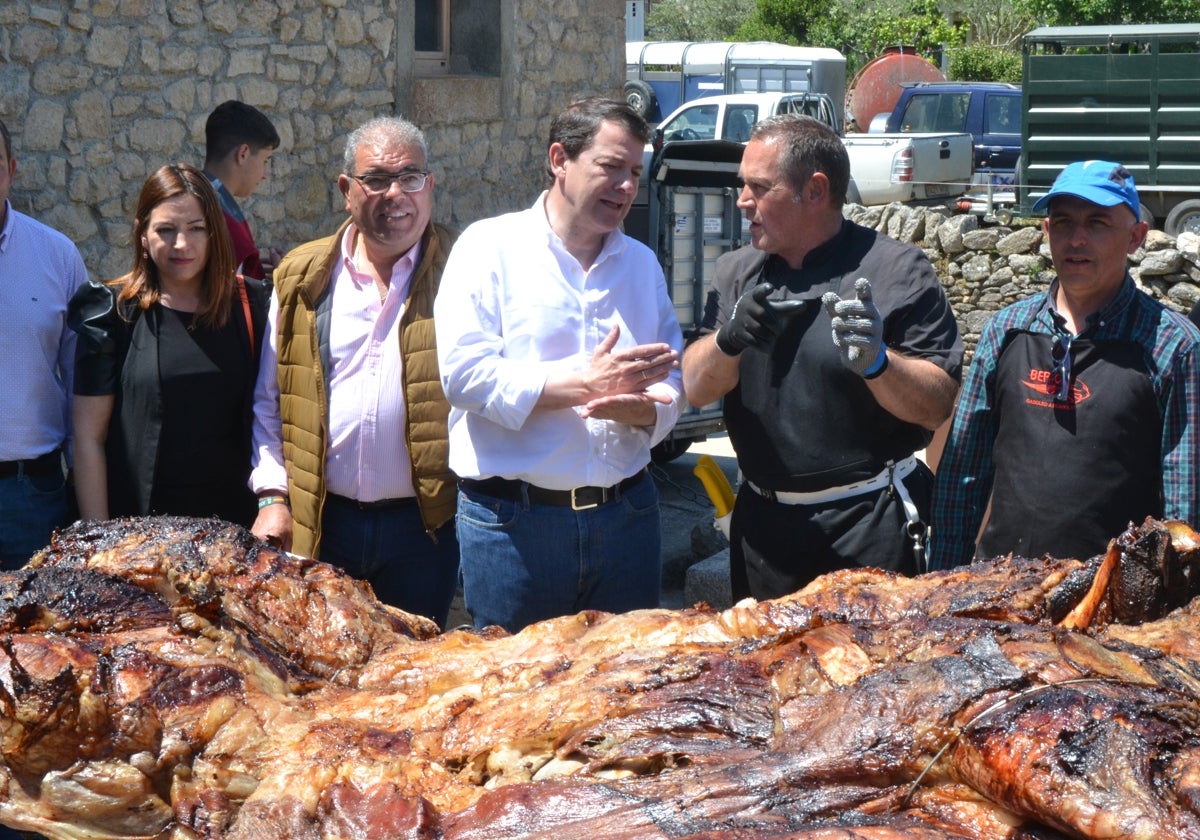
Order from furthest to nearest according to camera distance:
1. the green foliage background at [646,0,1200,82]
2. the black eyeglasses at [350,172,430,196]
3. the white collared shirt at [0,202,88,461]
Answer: the green foliage background at [646,0,1200,82]
the white collared shirt at [0,202,88,461]
the black eyeglasses at [350,172,430,196]

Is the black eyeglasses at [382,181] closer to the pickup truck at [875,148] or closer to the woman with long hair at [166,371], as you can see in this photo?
the woman with long hair at [166,371]

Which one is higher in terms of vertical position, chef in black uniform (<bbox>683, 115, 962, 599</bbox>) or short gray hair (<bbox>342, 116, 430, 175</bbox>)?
short gray hair (<bbox>342, 116, 430, 175</bbox>)

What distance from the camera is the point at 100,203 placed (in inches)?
265

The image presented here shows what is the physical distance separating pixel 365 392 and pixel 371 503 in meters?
0.34

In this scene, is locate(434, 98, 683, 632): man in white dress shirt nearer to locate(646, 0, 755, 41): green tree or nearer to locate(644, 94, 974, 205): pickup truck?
locate(644, 94, 974, 205): pickup truck

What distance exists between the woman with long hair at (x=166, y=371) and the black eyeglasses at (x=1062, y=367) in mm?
2372

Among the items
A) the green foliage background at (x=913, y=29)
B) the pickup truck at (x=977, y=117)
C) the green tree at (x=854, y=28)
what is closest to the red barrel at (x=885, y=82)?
the green foliage background at (x=913, y=29)

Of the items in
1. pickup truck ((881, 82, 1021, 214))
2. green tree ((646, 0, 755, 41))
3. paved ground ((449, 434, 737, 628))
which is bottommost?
paved ground ((449, 434, 737, 628))

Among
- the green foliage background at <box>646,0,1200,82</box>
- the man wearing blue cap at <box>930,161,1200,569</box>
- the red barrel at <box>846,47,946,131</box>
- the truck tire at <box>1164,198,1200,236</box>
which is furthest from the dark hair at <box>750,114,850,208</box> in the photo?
the green foliage background at <box>646,0,1200,82</box>

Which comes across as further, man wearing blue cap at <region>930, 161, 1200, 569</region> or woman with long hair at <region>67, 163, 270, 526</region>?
woman with long hair at <region>67, 163, 270, 526</region>

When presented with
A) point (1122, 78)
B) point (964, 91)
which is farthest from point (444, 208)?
point (964, 91)

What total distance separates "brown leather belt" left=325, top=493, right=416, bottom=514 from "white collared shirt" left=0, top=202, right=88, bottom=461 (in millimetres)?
992

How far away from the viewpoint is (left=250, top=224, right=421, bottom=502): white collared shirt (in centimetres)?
372

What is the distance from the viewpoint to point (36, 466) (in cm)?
399
